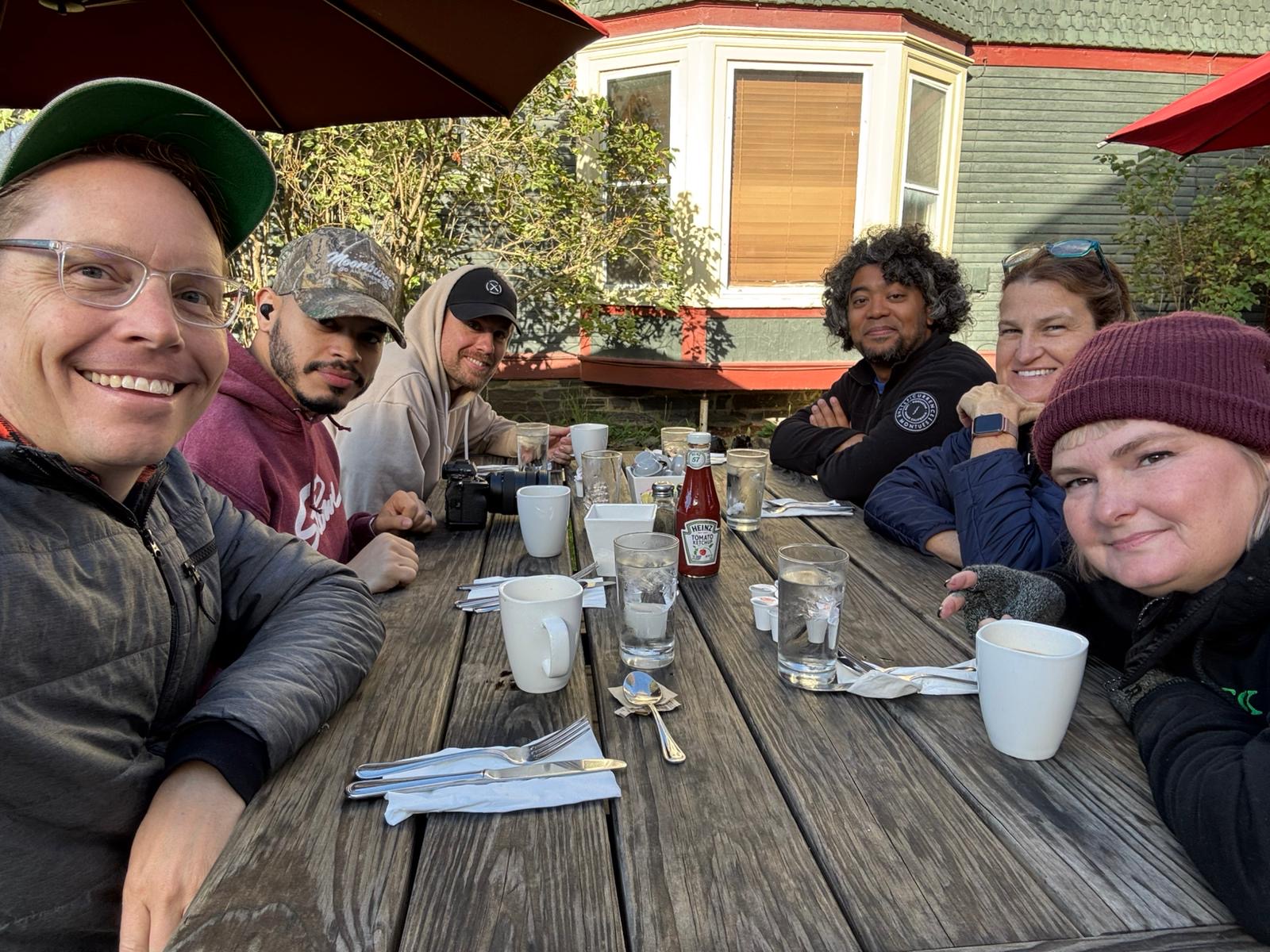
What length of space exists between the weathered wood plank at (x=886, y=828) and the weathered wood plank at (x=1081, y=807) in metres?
0.03

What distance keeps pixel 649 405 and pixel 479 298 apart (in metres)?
5.13

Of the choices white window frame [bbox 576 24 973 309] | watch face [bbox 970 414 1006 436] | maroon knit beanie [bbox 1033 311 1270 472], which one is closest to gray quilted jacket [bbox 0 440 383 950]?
maroon knit beanie [bbox 1033 311 1270 472]

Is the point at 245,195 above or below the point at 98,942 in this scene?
above

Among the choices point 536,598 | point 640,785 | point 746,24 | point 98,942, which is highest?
point 746,24

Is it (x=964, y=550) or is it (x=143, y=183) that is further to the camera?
(x=964, y=550)

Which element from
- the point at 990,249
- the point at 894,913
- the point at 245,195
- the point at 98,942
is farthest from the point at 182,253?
the point at 990,249

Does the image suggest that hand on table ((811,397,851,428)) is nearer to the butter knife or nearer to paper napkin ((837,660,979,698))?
paper napkin ((837,660,979,698))

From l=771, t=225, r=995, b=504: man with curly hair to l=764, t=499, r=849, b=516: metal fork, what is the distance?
11 centimetres

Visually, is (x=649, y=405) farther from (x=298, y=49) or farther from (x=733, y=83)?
(x=298, y=49)

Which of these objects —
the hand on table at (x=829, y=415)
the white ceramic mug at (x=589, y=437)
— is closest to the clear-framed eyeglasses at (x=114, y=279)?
the white ceramic mug at (x=589, y=437)

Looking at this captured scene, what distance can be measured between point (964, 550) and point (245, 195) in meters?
1.83

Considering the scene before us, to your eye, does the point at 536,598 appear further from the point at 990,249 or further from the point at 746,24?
the point at 990,249

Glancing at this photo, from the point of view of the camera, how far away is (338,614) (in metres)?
1.51

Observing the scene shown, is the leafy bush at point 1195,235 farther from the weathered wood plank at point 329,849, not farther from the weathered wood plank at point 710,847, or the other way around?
the weathered wood plank at point 329,849
